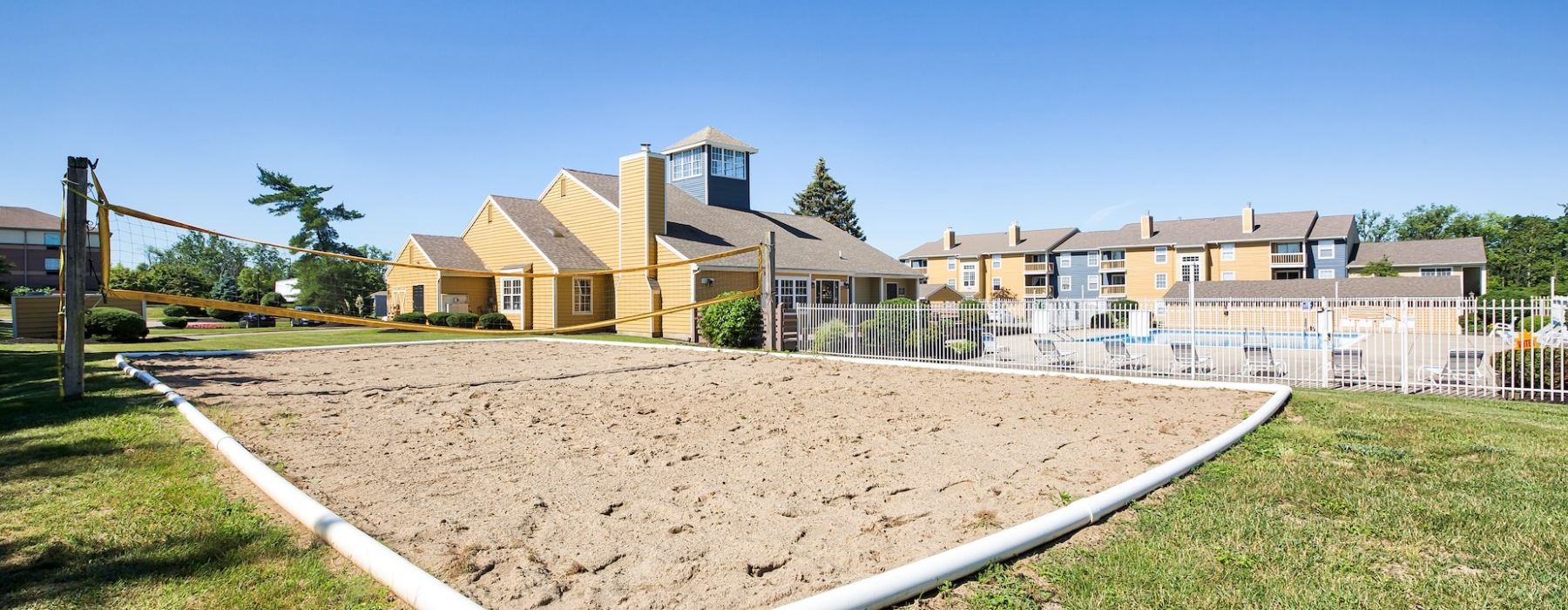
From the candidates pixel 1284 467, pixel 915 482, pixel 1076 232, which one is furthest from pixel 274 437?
pixel 1076 232

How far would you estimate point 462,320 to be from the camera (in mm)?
27156

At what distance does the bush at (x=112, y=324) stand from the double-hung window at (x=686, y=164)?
65.1 ft

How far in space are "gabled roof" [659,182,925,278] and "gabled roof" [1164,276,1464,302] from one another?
14.5m

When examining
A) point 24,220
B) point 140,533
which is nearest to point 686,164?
point 140,533

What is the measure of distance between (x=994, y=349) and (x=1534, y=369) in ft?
26.2

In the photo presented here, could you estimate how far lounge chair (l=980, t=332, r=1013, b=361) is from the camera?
50.0 feet

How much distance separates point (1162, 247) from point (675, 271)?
45705 millimetres

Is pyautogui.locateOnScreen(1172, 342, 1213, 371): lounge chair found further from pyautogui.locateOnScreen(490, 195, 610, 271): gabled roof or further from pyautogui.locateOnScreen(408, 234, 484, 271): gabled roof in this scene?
pyautogui.locateOnScreen(408, 234, 484, 271): gabled roof

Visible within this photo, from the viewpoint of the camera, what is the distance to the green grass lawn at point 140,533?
338cm

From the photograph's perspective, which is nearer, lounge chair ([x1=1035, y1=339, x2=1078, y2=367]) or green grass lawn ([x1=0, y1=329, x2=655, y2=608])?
green grass lawn ([x1=0, y1=329, x2=655, y2=608])

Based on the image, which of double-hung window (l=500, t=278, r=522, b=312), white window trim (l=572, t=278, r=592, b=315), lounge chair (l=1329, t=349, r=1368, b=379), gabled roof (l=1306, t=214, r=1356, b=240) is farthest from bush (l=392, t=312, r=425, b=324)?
gabled roof (l=1306, t=214, r=1356, b=240)

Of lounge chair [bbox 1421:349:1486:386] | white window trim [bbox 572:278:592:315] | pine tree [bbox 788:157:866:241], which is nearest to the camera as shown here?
lounge chair [bbox 1421:349:1486:386]

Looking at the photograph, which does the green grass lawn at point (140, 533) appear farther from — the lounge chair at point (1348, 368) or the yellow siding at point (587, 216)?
the yellow siding at point (587, 216)

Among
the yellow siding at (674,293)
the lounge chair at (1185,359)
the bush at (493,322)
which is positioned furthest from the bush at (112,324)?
the lounge chair at (1185,359)
